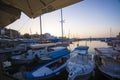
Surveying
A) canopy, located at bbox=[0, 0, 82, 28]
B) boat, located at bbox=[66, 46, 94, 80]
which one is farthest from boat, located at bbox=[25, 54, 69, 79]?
canopy, located at bbox=[0, 0, 82, 28]

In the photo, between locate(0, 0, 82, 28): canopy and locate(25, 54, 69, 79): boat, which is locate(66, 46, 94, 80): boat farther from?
locate(0, 0, 82, 28): canopy

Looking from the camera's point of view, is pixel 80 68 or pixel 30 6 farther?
pixel 80 68

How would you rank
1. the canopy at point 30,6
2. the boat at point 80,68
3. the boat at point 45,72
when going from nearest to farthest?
the canopy at point 30,6, the boat at point 80,68, the boat at point 45,72

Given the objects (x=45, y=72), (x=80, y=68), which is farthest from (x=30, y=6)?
(x=45, y=72)

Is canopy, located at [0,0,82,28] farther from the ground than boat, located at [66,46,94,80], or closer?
farther from the ground

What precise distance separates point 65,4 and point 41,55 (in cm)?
1581

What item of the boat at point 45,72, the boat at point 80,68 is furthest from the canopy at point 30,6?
the boat at point 45,72

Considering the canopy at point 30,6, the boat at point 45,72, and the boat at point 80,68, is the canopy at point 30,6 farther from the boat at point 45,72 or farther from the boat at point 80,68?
the boat at point 45,72

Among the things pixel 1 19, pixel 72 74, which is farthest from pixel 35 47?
pixel 1 19

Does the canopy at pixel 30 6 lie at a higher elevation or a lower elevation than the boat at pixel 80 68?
higher

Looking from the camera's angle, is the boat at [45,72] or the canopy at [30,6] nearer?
the canopy at [30,6]

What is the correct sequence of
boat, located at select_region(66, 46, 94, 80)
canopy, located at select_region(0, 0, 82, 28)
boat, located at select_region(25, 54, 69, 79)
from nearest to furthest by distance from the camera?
canopy, located at select_region(0, 0, 82, 28) < boat, located at select_region(66, 46, 94, 80) < boat, located at select_region(25, 54, 69, 79)

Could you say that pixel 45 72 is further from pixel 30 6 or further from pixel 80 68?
pixel 30 6

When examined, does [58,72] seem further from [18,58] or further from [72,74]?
[18,58]
